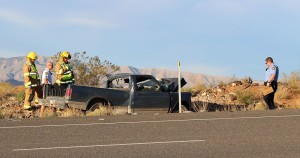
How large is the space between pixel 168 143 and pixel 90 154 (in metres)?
1.68

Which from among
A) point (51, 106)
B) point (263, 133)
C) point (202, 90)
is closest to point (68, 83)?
point (51, 106)

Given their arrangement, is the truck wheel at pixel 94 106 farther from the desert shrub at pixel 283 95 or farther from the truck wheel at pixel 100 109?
the desert shrub at pixel 283 95

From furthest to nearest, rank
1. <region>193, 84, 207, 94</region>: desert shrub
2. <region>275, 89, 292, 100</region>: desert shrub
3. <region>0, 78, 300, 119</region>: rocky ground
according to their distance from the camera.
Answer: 1. <region>193, 84, 207, 94</region>: desert shrub
2. <region>275, 89, 292, 100</region>: desert shrub
3. <region>0, 78, 300, 119</region>: rocky ground

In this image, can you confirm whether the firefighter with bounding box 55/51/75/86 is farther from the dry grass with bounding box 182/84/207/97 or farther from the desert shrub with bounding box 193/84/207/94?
the desert shrub with bounding box 193/84/207/94

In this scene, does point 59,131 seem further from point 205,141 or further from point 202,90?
point 202,90

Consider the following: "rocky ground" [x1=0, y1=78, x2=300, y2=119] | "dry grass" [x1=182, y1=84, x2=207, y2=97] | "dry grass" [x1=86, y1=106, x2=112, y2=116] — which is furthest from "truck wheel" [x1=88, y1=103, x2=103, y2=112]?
"dry grass" [x1=182, y1=84, x2=207, y2=97]

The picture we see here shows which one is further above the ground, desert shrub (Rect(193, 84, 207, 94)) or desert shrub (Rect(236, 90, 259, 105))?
desert shrub (Rect(193, 84, 207, 94))

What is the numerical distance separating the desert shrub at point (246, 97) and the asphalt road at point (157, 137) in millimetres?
12134

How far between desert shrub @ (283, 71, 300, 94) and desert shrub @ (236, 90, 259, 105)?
2.43m

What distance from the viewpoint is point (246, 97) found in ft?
89.0

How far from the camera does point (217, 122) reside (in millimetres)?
13367

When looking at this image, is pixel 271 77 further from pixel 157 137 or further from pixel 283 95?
pixel 283 95

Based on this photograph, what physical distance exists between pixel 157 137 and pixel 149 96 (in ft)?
23.3

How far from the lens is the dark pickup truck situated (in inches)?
669
